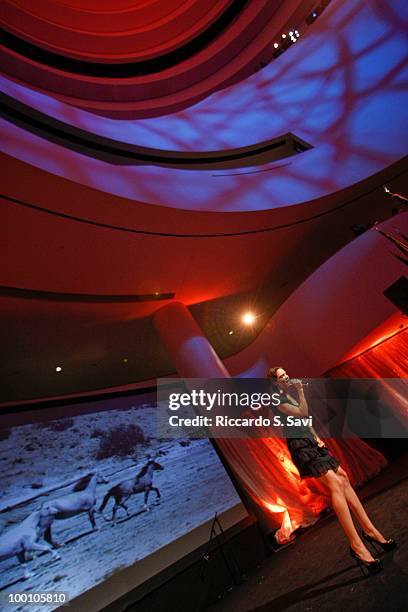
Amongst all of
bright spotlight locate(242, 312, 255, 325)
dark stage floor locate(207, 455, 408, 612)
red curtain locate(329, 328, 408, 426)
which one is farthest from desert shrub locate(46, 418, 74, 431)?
red curtain locate(329, 328, 408, 426)

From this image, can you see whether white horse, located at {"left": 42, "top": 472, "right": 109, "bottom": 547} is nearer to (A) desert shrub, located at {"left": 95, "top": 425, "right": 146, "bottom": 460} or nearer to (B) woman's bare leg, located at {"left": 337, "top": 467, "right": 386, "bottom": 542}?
(A) desert shrub, located at {"left": 95, "top": 425, "right": 146, "bottom": 460}

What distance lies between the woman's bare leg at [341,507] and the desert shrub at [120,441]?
4225 millimetres

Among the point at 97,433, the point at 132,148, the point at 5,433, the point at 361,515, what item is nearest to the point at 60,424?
the point at 97,433

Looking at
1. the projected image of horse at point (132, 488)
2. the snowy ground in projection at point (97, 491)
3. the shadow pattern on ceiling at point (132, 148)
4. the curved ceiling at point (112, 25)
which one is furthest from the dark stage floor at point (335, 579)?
the curved ceiling at point (112, 25)

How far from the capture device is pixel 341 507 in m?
2.31

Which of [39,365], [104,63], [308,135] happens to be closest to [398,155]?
[308,135]

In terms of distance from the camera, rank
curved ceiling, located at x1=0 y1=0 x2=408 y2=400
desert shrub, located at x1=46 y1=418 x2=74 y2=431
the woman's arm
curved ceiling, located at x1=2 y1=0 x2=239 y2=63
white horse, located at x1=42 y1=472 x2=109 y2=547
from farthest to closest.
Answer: curved ceiling, located at x1=2 y1=0 x2=239 y2=63 → desert shrub, located at x1=46 y1=418 x2=74 y2=431 → white horse, located at x1=42 y1=472 x2=109 y2=547 → curved ceiling, located at x1=0 y1=0 x2=408 y2=400 → the woman's arm

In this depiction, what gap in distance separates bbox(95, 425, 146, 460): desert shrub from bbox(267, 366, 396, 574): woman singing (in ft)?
13.1

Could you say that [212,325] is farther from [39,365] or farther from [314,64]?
[314,64]

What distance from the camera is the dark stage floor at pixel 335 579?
1696 millimetres

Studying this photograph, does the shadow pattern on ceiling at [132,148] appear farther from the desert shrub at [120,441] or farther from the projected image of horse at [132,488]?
the projected image of horse at [132,488]

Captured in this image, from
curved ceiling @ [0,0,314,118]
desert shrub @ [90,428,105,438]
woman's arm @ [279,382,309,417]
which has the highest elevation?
curved ceiling @ [0,0,314,118]

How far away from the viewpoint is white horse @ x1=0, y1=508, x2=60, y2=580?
3.97 m

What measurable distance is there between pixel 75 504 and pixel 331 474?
13.4 ft
